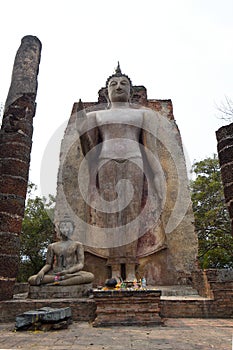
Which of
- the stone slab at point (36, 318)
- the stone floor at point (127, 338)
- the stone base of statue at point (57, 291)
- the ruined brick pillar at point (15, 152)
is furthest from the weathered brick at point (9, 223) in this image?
the stone slab at point (36, 318)

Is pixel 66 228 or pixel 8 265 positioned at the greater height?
pixel 66 228

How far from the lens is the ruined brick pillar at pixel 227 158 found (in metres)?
5.36

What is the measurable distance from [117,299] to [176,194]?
462cm

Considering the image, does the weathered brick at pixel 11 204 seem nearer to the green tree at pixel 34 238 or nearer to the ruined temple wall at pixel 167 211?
the ruined temple wall at pixel 167 211

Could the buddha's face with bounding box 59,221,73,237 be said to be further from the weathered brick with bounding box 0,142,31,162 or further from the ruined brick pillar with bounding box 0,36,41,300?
the weathered brick with bounding box 0,142,31,162

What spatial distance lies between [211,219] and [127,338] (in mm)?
10231

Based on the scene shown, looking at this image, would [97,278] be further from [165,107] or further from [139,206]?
[165,107]

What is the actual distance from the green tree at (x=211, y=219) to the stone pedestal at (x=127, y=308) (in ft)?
29.3

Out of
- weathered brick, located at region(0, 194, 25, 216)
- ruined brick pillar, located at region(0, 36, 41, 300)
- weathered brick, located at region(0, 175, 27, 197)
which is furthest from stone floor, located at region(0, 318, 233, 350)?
weathered brick, located at region(0, 175, 27, 197)

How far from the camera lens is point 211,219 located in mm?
12805

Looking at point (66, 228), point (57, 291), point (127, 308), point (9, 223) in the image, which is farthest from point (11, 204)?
point (127, 308)

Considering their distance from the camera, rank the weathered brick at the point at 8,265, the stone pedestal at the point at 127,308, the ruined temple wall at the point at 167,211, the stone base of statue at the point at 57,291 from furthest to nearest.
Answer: the ruined temple wall at the point at 167,211, the stone base of statue at the point at 57,291, the weathered brick at the point at 8,265, the stone pedestal at the point at 127,308

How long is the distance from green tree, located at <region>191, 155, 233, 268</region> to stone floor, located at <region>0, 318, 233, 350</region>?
910 centimetres

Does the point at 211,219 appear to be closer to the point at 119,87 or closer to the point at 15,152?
the point at 119,87
